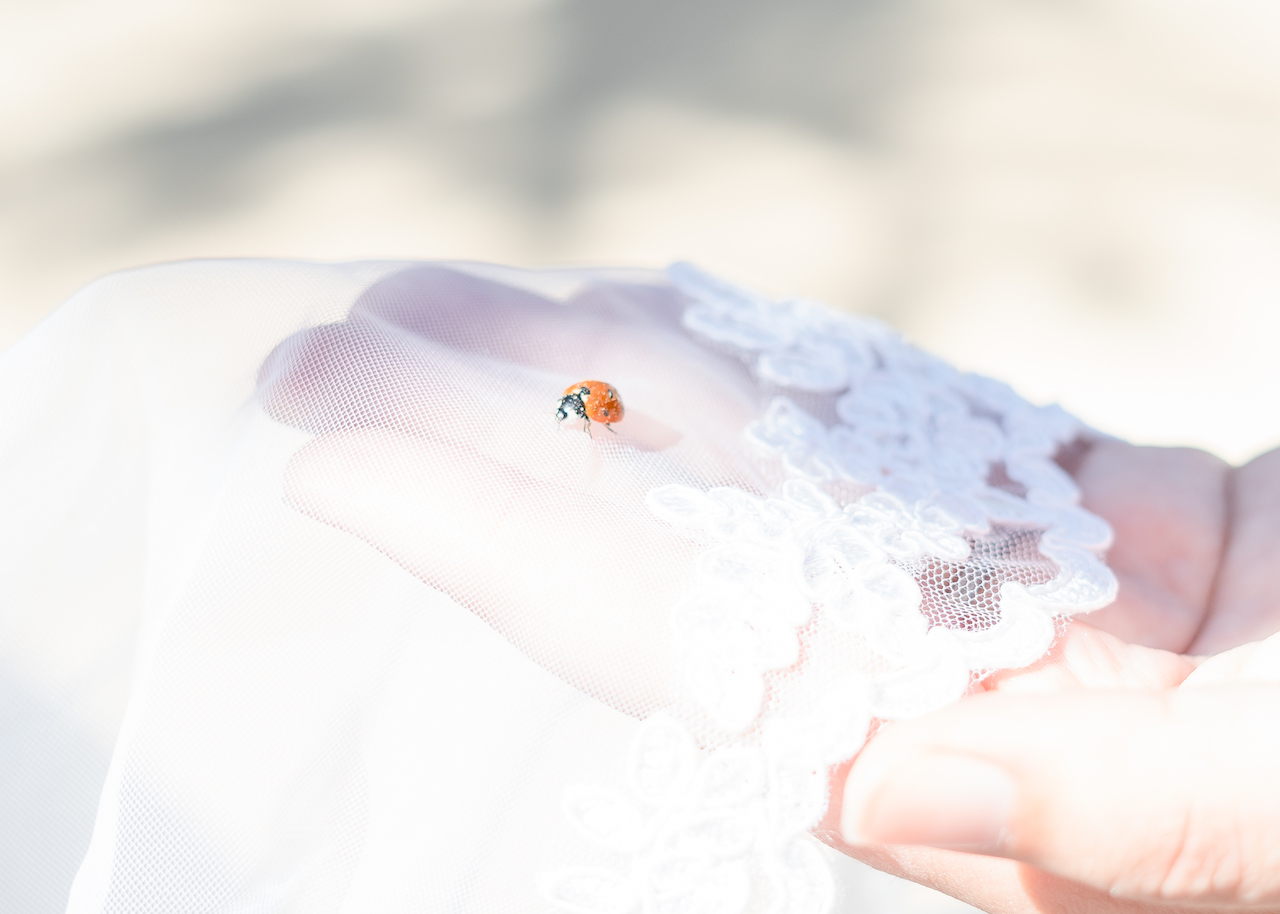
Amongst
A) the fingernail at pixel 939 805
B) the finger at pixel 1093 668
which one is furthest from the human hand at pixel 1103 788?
the finger at pixel 1093 668

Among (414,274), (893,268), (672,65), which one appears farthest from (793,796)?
(672,65)

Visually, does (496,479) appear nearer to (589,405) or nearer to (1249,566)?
(589,405)

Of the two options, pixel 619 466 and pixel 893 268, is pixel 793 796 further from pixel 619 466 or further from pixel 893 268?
pixel 893 268

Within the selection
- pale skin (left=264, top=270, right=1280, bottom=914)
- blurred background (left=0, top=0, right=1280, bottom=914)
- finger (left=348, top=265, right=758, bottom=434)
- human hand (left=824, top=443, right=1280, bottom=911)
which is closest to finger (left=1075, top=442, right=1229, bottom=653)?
pale skin (left=264, top=270, right=1280, bottom=914)

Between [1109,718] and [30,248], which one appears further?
[30,248]

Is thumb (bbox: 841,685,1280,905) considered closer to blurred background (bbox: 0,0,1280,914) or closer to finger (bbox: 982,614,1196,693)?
finger (bbox: 982,614,1196,693)

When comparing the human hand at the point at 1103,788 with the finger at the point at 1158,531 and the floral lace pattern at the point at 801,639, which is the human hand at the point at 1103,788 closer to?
the floral lace pattern at the point at 801,639
